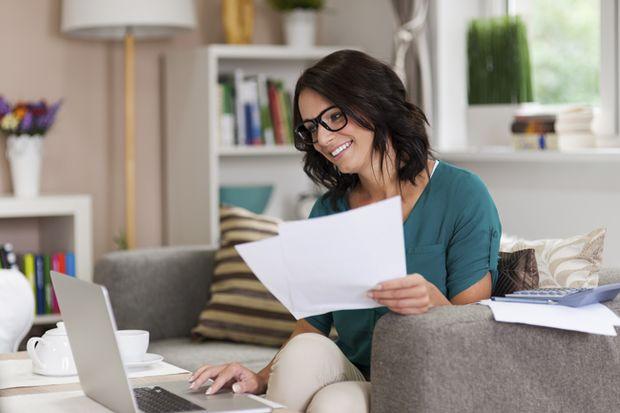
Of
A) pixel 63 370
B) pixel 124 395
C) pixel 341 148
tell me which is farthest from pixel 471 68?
pixel 124 395

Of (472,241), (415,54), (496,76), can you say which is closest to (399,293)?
(472,241)

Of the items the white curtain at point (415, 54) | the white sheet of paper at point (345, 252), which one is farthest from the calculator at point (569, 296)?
the white curtain at point (415, 54)

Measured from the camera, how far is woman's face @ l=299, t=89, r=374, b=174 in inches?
80.9

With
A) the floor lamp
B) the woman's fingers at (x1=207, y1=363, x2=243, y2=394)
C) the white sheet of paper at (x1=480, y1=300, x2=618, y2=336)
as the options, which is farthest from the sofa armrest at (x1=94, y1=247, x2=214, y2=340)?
the white sheet of paper at (x1=480, y1=300, x2=618, y2=336)

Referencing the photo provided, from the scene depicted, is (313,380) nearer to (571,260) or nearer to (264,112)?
(571,260)

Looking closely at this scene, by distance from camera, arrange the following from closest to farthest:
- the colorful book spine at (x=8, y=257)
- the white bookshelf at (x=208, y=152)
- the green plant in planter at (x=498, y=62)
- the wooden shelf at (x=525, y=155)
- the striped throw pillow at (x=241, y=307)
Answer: the striped throw pillow at (x=241, y=307) → the wooden shelf at (x=525, y=155) → the green plant in planter at (x=498, y=62) → the colorful book spine at (x=8, y=257) → the white bookshelf at (x=208, y=152)

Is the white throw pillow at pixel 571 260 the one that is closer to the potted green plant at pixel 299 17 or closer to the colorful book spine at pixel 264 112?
the colorful book spine at pixel 264 112

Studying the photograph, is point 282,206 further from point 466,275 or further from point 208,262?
point 466,275

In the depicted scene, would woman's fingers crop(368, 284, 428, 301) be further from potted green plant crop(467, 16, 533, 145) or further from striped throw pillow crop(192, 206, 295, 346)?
potted green plant crop(467, 16, 533, 145)

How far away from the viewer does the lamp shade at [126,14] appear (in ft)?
12.9

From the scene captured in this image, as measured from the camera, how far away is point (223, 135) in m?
4.20

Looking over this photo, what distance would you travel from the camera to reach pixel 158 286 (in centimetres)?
310

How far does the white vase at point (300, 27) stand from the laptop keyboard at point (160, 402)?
9.31 feet

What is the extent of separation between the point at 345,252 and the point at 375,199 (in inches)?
25.6
